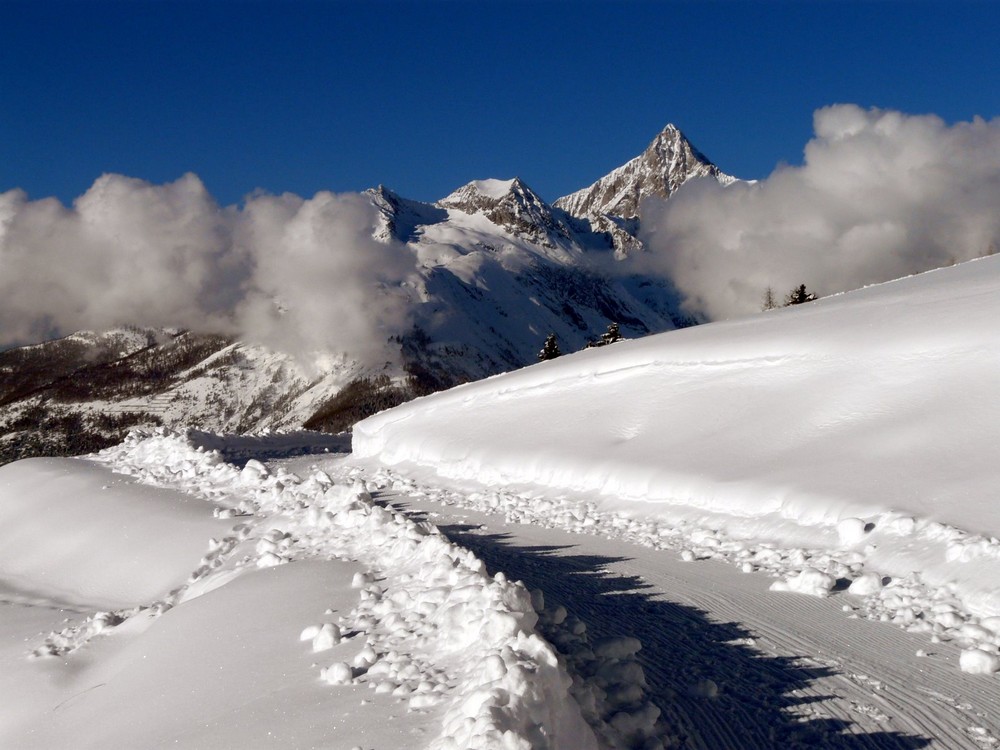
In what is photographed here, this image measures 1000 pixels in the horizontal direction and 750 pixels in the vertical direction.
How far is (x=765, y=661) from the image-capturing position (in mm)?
7496

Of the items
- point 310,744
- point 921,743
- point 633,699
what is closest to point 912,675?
point 921,743

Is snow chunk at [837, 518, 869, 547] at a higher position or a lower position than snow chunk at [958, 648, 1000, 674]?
higher

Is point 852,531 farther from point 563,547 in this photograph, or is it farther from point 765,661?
point 765,661

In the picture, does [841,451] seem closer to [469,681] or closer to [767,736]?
[767,736]

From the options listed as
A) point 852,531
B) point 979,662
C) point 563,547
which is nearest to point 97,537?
point 563,547

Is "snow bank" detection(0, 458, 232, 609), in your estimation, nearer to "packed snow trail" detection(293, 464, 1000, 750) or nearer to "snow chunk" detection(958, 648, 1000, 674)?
"packed snow trail" detection(293, 464, 1000, 750)

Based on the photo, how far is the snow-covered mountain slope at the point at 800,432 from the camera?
36.0ft

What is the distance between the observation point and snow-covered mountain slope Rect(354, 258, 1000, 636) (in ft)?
36.0

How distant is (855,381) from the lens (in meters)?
16.7

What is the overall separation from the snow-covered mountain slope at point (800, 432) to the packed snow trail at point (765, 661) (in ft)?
3.31

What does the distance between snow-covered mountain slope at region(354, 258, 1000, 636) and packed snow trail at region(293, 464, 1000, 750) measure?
3.31 feet

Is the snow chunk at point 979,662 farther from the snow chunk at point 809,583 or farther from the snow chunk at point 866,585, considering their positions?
the snow chunk at point 809,583

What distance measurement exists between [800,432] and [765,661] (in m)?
9.23

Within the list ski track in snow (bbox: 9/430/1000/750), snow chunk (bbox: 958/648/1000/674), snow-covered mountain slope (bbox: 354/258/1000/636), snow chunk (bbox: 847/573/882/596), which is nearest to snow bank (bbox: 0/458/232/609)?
ski track in snow (bbox: 9/430/1000/750)
